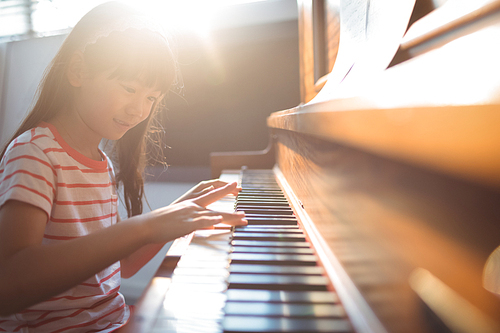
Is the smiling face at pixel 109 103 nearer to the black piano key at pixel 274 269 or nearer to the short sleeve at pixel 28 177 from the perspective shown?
the short sleeve at pixel 28 177

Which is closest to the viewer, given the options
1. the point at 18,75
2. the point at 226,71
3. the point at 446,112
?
the point at 446,112

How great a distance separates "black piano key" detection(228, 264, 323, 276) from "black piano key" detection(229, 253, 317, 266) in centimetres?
2

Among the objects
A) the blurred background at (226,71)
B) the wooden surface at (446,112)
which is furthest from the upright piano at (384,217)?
the blurred background at (226,71)

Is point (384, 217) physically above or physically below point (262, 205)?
above

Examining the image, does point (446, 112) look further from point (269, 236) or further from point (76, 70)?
point (76, 70)

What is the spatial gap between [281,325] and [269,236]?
1.08 feet

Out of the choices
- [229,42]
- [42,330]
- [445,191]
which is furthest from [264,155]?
[445,191]

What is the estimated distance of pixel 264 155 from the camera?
2.04m

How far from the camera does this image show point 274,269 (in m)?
0.61

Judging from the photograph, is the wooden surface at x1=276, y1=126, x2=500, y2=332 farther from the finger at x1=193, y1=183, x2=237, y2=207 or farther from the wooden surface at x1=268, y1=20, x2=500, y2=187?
the finger at x1=193, y1=183, x2=237, y2=207

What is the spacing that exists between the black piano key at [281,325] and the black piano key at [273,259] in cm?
18

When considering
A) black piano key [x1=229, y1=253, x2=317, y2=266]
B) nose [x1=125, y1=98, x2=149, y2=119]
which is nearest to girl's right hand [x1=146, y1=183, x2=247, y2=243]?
black piano key [x1=229, y1=253, x2=317, y2=266]

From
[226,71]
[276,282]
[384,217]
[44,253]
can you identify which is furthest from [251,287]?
[226,71]

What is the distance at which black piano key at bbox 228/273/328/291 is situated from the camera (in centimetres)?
55
